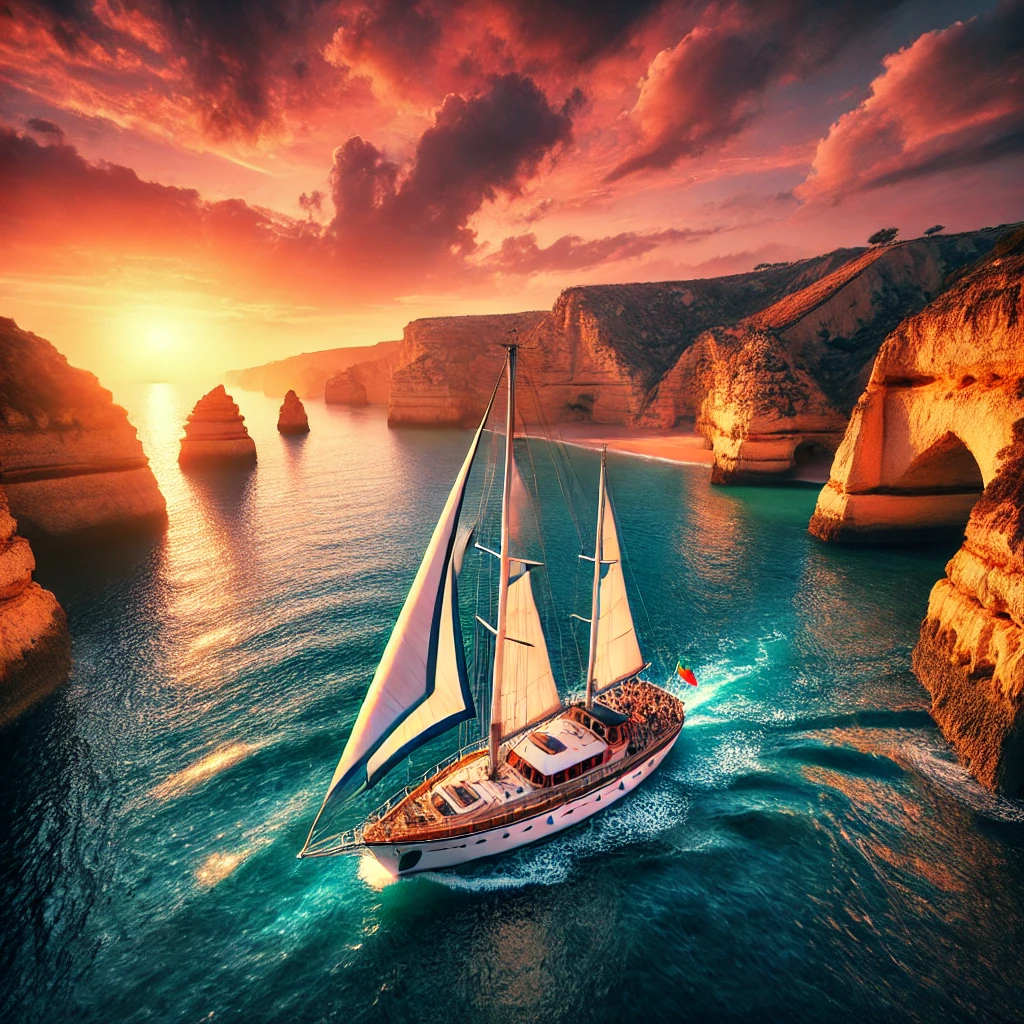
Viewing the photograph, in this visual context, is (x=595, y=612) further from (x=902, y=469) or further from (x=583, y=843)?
(x=902, y=469)

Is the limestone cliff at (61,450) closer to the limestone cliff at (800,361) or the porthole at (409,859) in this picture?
the porthole at (409,859)

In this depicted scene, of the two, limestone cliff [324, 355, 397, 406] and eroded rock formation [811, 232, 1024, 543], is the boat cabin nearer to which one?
eroded rock formation [811, 232, 1024, 543]

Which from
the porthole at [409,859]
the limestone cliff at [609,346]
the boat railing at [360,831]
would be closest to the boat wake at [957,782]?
the boat railing at [360,831]

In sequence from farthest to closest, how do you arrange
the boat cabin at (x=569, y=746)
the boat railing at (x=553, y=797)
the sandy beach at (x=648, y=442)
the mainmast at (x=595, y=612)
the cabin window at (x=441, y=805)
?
the sandy beach at (x=648, y=442)
the mainmast at (x=595, y=612)
the boat cabin at (x=569, y=746)
the cabin window at (x=441, y=805)
the boat railing at (x=553, y=797)

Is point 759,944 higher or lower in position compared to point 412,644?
lower

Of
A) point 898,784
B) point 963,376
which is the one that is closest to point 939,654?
point 898,784

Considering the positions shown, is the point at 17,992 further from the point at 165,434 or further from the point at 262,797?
the point at 165,434

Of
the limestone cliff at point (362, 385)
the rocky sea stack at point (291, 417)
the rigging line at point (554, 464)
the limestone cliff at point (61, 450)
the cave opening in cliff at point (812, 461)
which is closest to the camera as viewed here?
the rigging line at point (554, 464)
